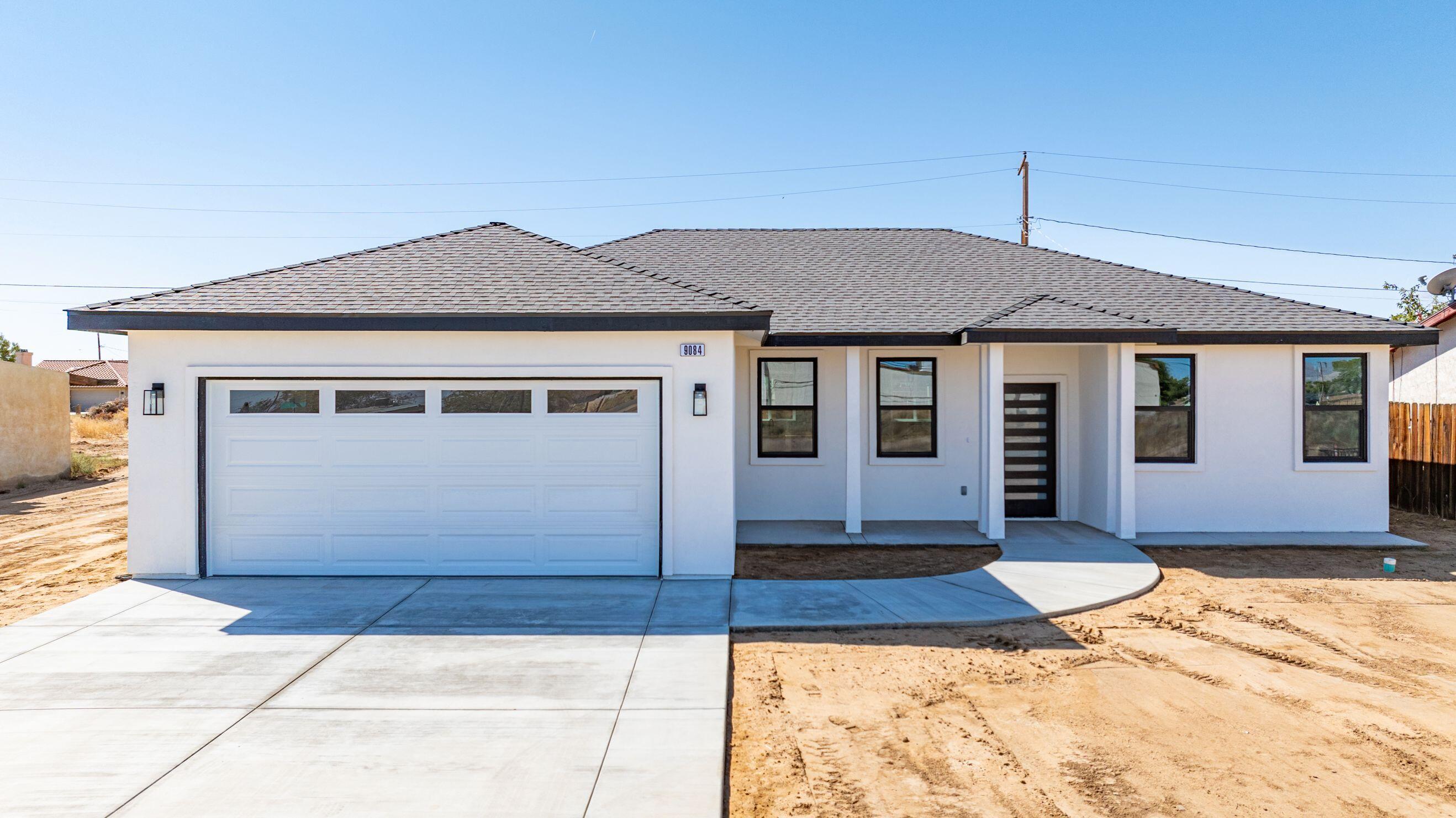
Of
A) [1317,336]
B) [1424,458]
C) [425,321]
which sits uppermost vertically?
[1317,336]

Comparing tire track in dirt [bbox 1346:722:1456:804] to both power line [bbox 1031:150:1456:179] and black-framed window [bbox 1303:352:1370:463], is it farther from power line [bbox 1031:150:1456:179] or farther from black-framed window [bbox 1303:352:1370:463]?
power line [bbox 1031:150:1456:179]

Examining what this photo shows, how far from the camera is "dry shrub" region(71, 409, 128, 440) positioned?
1225 inches

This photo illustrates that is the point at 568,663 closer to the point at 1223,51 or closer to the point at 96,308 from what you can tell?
the point at 96,308

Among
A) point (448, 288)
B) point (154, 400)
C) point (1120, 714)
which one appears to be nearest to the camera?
point (1120, 714)

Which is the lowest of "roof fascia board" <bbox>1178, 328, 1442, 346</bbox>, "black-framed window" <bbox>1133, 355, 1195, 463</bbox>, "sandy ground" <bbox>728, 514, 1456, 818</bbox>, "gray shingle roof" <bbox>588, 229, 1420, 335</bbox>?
"sandy ground" <bbox>728, 514, 1456, 818</bbox>

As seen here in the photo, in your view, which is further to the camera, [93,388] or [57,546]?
[93,388]

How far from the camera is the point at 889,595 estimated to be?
763 cm

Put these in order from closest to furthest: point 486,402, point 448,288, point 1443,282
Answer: point 486,402
point 448,288
point 1443,282

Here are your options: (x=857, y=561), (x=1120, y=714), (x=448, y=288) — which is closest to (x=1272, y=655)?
(x=1120, y=714)

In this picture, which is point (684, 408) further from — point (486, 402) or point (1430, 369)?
point (1430, 369)

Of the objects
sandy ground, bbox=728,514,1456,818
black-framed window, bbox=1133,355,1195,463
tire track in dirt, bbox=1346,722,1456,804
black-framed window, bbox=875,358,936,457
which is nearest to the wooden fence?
black-framed window, bbox=1133,355,1195,463

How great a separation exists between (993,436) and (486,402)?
6828 millimetres

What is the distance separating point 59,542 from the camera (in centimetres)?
1080

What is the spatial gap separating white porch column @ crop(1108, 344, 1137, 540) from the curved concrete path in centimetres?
101
